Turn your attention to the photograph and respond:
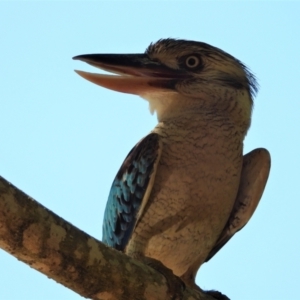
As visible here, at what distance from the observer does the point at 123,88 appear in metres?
7.64

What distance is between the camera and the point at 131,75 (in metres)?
7.68

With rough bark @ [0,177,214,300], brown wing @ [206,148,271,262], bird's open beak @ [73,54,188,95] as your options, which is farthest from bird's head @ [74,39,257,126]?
rough bark @ [0,177,214,300]

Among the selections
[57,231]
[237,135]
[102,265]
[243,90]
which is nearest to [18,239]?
[57,231]

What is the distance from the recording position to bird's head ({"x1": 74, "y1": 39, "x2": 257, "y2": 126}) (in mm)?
7504

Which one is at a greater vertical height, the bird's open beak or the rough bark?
the bird's open beak

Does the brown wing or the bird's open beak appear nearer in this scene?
the brown wing

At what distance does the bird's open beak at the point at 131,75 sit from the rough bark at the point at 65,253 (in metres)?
2.57

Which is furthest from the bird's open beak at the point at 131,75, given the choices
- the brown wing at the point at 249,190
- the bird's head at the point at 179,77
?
the brown wing at the point at 249,190

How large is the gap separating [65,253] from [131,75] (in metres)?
3.10

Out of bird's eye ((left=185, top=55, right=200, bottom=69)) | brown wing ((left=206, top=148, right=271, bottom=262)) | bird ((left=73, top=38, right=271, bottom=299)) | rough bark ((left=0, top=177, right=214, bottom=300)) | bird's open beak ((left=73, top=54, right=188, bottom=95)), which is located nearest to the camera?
rough bark ((left=0, top=177, right=214, bottom=300))

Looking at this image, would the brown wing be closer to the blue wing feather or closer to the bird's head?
the bird's head

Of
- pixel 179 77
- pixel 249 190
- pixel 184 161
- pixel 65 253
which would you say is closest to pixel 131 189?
pixel 184 161

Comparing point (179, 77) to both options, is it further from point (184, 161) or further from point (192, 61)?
point (184, 161)

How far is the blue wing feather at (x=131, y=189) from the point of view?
22.8ft
